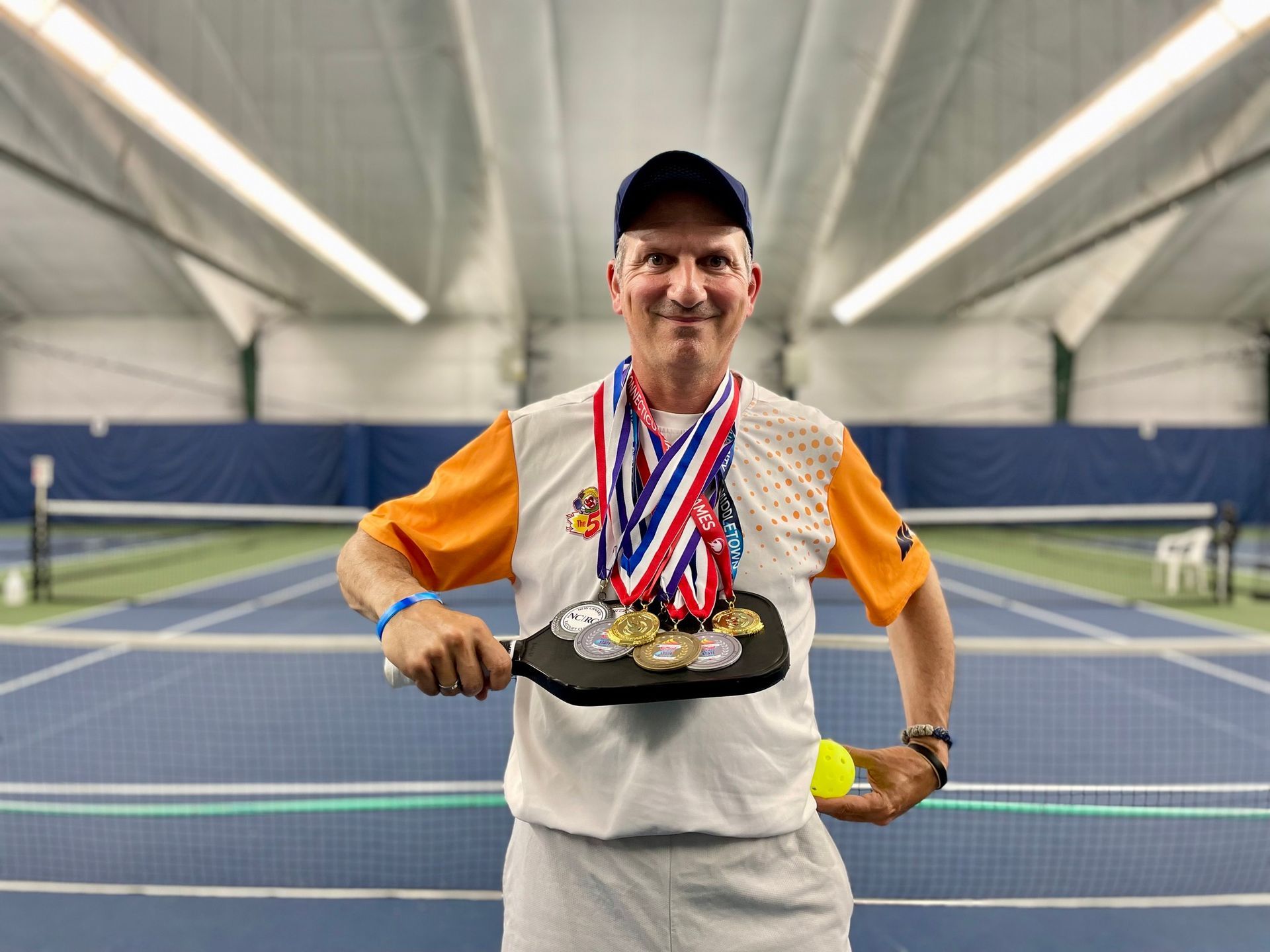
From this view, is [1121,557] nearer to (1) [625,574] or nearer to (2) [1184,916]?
(2) [1184,916]

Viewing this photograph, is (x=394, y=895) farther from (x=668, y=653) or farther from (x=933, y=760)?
(x=668, y=653)

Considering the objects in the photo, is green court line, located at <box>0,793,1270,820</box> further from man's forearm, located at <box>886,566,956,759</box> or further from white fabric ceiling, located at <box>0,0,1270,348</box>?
white fabric ceiling, located at <box>0,0,1270,348</box>

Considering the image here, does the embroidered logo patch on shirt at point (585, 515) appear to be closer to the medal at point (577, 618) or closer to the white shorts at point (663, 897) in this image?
the medal at point (577, 618)

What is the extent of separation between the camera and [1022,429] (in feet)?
71.0

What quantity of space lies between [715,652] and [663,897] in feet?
1.41

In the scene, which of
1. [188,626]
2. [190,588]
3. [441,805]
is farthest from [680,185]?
[190,588]

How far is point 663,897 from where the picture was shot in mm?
1327

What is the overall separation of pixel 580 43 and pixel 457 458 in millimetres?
12153

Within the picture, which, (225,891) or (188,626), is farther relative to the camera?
(188,626)

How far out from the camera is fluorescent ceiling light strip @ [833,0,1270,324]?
645 centimetres

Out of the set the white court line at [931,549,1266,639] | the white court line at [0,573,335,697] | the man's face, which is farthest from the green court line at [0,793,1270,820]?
the white court line at [931,549,1266,639]

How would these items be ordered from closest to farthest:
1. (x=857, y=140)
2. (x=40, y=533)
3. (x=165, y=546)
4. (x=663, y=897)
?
(x=663, y=897)
(x=40, y=533)
(x=857, y=140)
(x=165, y=546)

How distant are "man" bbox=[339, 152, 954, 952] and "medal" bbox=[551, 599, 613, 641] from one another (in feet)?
0.35

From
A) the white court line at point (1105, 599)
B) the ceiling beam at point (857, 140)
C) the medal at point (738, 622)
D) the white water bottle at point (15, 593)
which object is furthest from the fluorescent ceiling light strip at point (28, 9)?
the white court line at point (1105, 599)
